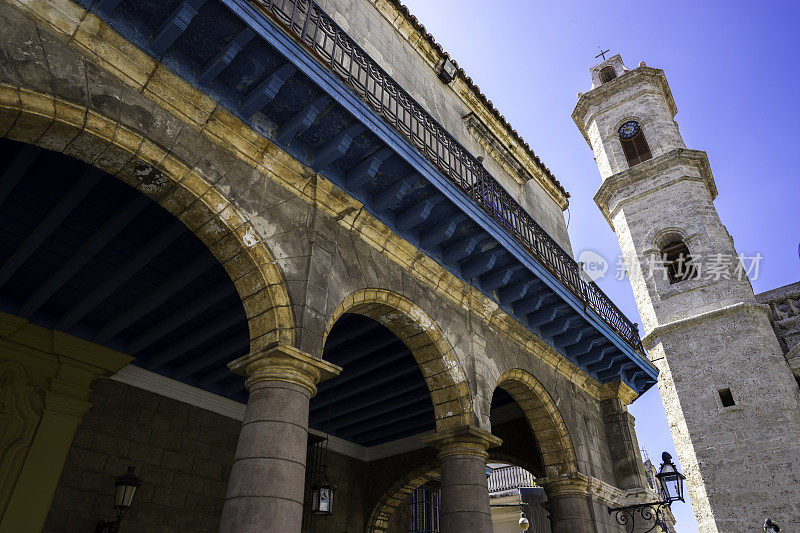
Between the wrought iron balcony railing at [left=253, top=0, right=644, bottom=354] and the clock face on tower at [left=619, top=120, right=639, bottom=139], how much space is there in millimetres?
11645

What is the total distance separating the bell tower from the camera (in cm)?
1338

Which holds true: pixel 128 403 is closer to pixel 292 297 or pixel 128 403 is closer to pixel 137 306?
pixel 137 306

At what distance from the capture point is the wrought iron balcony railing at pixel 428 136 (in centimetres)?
564

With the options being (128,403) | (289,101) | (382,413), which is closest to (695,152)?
(382,413)

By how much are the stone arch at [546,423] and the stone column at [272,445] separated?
4.40 meters

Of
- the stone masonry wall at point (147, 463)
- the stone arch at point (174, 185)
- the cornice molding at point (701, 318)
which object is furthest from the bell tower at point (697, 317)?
the stone arch at point (174, 185)

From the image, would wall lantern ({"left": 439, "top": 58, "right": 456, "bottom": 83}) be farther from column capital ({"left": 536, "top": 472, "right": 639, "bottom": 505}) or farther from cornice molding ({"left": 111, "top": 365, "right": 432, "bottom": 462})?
column capital ({"left": 536, "top": 472, "right": 639, "bottom": 505})

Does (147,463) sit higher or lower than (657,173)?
lower

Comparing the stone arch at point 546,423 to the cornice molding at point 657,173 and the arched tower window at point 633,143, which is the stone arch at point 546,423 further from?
the arched tower window at point 633,143

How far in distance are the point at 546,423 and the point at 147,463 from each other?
19.5 ft

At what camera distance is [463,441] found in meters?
6.07

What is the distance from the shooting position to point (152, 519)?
724cm

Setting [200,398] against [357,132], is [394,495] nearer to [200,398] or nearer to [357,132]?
[200,398]

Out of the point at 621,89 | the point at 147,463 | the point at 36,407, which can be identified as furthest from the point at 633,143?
the point at 36,407
